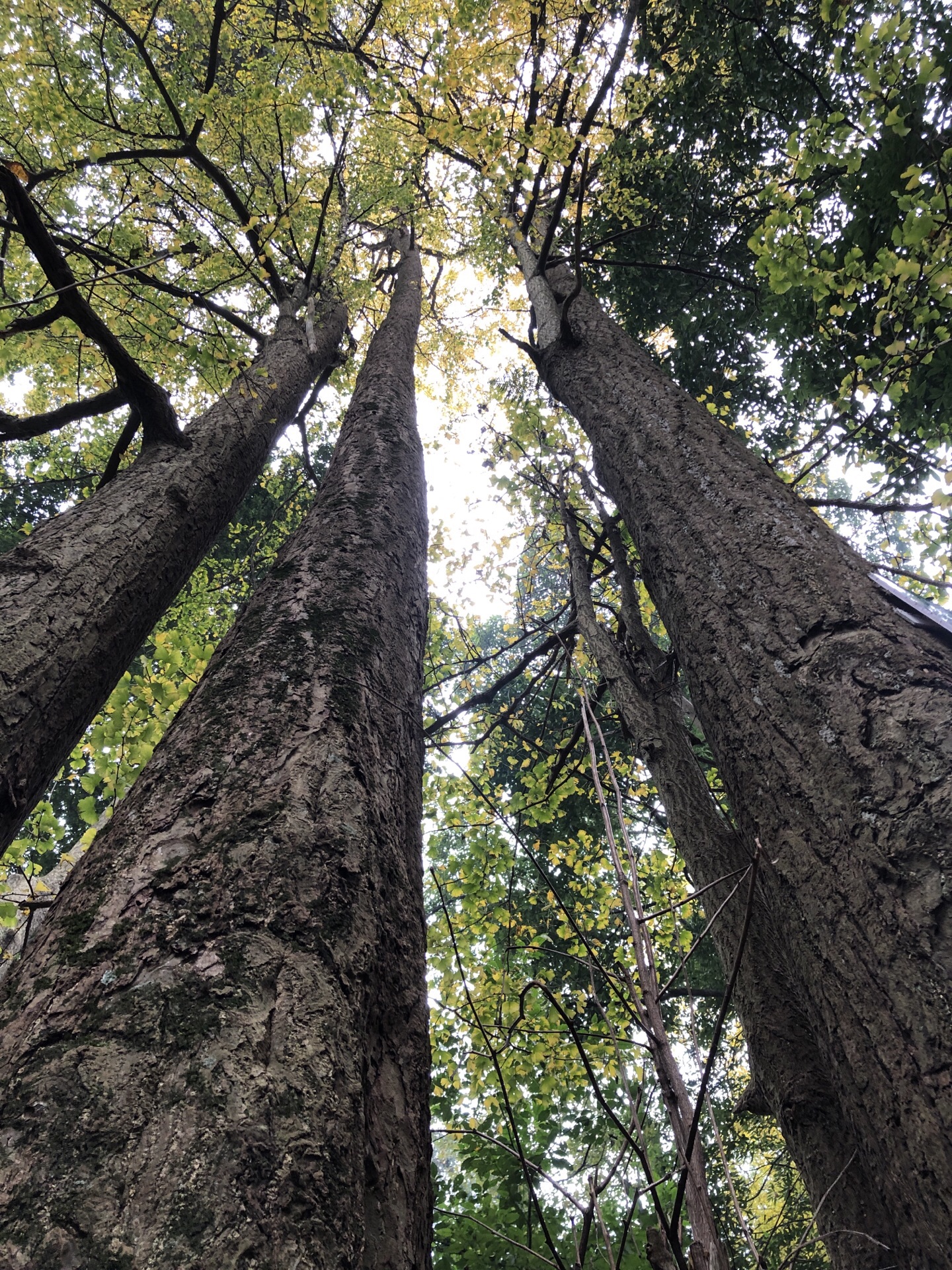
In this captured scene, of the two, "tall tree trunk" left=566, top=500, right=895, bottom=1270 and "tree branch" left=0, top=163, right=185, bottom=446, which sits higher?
"tree branch" left=0, top=163, right=185, bottom=446

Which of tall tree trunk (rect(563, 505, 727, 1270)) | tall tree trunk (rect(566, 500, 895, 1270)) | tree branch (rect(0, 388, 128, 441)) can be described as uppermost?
tree branch (rect(0, 388, 128, 441))

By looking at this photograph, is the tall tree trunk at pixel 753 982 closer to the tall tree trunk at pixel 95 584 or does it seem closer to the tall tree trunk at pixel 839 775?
the tall tree trunk at pixel 839 775

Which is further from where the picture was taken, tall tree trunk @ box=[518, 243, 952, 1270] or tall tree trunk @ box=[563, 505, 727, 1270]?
tall tree trunk @ box=[518, 243, 952, 1270]

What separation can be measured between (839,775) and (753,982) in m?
1.23

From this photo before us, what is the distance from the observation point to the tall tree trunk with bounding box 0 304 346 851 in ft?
6.78

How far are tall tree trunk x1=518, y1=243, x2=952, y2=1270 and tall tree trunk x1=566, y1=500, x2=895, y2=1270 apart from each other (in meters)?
0.09

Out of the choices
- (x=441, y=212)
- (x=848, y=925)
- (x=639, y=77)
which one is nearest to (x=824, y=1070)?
(x=848, y=925)

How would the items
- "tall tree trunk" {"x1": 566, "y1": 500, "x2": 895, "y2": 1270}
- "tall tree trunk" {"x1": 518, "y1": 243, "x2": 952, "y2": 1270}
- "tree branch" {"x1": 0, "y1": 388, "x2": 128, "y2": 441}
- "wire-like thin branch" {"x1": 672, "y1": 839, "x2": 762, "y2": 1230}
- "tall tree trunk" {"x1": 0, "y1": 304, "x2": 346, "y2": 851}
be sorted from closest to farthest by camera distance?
"wire-like thin branch" {"x1": 672, "y1": 839, "x2": 762, "y2": 1230}, "tall tree trunk" {"x1": 518, "y1": 243, "x2": 952, "y2": 1270}, "tall tree trunk" {"x1": 566, "y1": 500, "x2": 895, "y2": 1270}, "tall tree trunk" {"x1": 0, "y1": 304, "x2": 346, "y2": 851}, "tree branch" {"x1": 0, "y1": 388, "x2": 128, "y2": 441}

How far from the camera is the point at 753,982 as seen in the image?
2.26 m

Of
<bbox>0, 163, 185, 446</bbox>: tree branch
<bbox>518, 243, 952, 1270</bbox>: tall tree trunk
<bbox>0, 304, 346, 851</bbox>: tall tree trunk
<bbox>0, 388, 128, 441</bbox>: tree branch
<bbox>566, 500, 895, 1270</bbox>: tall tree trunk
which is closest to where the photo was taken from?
<bbox>518, 243, 952, 1270</bbox>: tall tree trunk

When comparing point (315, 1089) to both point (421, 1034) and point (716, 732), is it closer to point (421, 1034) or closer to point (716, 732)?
point (421, 1034)

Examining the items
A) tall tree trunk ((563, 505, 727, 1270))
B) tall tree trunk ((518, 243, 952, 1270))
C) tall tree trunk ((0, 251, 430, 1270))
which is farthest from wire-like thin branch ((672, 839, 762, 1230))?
tall tree trunk ((518, 243, 952, 1270))

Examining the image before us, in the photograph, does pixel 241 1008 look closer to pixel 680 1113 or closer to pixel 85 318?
pixel 680 1113

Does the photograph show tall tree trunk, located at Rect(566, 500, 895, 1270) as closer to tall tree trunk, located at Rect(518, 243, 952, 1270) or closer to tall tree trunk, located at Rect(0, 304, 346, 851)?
tall tree trunk, located at Rect(518, 243, 952, 1270)
